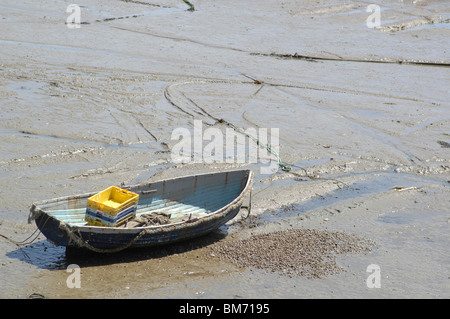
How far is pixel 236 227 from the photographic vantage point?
35.4ft

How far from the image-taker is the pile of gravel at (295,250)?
9453 millimetres

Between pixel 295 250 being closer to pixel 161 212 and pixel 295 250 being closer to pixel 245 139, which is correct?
pixel 161 212

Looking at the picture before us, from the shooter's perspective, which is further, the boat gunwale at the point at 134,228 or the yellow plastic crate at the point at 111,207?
the yellow plastic crate at the point at 111,207

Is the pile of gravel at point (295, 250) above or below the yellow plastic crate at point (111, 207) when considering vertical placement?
below

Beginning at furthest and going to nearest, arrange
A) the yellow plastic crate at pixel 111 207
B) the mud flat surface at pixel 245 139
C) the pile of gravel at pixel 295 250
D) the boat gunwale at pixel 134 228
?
the pile of gravel at pixel 295 250, the mud flat surface at pixel 245 139, the yellow plastic crate at pixel 111 207, the boat gunwale at pixel 134 228

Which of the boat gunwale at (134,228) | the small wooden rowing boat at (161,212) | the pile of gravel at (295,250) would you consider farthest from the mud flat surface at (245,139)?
the boat gunwale at (134,228)

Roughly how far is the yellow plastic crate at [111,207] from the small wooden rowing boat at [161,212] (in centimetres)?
17

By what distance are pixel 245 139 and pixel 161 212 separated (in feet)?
15.8

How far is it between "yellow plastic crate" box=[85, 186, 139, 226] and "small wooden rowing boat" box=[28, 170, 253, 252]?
0.17m

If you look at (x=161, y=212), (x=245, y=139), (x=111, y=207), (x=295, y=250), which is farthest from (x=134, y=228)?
(x=245, y=139)

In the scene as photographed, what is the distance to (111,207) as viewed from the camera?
355 inches

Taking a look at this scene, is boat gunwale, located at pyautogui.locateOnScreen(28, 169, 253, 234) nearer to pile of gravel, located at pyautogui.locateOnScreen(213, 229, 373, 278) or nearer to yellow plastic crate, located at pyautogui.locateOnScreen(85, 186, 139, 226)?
yellow plastic crate, located at pyautogui.locateOnScreen(85, 186, 139, 226)

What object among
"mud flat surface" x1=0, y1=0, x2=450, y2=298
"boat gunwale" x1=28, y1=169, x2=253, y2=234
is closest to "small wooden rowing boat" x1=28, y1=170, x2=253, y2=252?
"boat gunwale" x1=28, y1=169, x2=253, y2=234

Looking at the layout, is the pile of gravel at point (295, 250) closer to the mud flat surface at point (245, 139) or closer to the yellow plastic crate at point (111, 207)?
the mud flat surface at point (245, 139)
